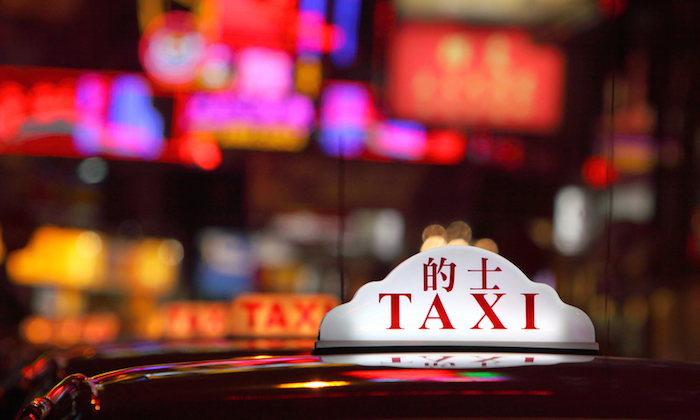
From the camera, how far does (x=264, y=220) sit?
217 inches

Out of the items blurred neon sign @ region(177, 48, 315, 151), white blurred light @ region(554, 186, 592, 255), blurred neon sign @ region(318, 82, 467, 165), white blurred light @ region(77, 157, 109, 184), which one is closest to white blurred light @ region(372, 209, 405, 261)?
blurred neon sign @ region(318, 82, 467, 165)

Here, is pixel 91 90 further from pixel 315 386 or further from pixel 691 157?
pixel 691 157

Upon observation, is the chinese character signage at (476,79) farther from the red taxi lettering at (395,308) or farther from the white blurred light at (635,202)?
the red taxi lettering at (395,308)

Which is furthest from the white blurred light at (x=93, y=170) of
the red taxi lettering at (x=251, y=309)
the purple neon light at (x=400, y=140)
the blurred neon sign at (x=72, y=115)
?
the red taxi lettering at (x=251, y=309)

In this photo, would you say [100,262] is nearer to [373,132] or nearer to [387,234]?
[387,234]

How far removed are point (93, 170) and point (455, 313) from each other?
5185 millimetres

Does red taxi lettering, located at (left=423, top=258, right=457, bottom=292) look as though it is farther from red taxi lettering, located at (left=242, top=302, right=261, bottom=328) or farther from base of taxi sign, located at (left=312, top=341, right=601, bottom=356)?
red taxi lettering, located at (left=242, top=302, right=261, bottom=328)

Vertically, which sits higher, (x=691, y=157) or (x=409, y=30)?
(x=409, y=30)

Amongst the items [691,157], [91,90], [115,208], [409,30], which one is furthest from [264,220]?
[691,157]

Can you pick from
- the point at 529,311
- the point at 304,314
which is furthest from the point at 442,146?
the point at 529,311

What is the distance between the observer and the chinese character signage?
4.20 m

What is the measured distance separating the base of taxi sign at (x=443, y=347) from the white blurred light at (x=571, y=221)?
488 cm

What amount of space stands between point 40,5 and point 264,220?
2.74 metres

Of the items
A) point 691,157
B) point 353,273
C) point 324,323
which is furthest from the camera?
point 353,273
